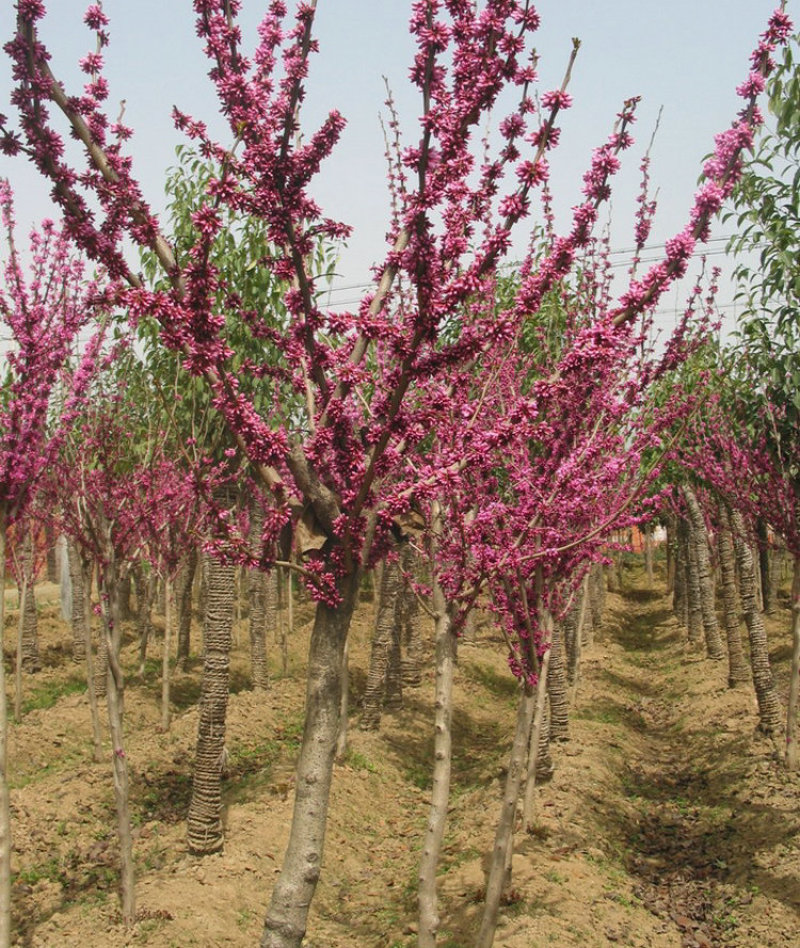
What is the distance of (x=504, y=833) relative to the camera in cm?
701

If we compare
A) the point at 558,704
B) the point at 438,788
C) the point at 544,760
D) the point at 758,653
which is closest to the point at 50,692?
the point at 558,704

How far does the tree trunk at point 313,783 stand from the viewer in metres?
4.76

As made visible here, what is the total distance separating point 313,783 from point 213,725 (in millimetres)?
5568

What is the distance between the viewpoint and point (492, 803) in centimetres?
1195

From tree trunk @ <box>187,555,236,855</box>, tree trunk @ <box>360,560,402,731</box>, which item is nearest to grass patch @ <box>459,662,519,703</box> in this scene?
tree trunk @ <box>360,560,402,731</box>

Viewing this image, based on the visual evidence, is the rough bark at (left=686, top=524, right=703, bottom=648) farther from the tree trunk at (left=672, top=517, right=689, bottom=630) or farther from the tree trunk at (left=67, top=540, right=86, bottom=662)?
the tree trunk at (left=67, top=540, right=86, bottom=662)

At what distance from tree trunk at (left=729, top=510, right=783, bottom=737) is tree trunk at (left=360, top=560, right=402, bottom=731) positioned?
19.9 ft

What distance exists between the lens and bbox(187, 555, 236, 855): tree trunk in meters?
9.72

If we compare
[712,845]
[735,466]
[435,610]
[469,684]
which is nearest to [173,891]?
[435,610]

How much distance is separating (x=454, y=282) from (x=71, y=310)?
491 centimetres

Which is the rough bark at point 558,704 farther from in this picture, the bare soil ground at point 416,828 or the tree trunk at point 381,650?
the tree trunk at point 381,650

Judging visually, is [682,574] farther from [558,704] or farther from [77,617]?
[77,617]

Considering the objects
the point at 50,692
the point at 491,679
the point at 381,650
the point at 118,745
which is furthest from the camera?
the point at 491,679

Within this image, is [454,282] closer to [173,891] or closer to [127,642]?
[173,891]
